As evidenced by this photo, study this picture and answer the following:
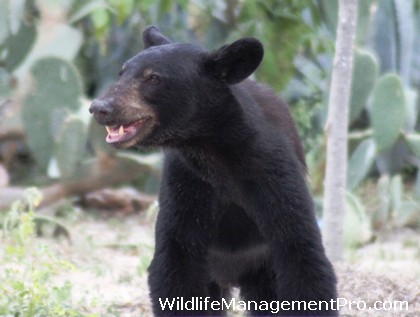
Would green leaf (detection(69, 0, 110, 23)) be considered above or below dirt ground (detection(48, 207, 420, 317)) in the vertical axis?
above

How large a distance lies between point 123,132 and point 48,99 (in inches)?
→ 172

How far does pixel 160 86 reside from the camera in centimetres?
407

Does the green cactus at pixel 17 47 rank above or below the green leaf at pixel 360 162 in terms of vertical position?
above

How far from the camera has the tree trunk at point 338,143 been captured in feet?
19.9

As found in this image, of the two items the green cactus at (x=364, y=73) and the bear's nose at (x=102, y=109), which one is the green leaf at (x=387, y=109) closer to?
Result: the green cactus at (x=364, y=73)

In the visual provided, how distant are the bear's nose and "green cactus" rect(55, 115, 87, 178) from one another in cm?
377

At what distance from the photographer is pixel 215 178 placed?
13.7 ft

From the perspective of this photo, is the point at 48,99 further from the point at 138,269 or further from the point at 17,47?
the point at 138,269

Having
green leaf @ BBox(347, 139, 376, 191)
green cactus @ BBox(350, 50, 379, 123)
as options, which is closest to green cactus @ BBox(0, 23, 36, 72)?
green cactus @ BBox(350, 50, 379, 123)

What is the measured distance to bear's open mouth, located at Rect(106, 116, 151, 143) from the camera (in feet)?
13.1

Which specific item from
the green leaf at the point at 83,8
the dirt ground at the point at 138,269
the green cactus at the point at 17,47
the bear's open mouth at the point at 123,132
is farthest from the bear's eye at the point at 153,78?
the green cactus at the point at 17,47

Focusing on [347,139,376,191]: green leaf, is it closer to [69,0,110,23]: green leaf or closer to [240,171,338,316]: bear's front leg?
[69,0,110,23]: green leaf

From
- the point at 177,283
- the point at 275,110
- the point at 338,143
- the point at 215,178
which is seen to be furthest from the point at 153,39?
the point at 338,143

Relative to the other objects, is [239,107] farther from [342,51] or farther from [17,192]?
[17,192]
